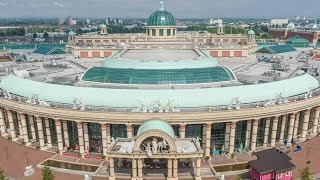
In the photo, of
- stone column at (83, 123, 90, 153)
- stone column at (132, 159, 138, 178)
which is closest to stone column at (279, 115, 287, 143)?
stone column at (132, 159, 138, 178)

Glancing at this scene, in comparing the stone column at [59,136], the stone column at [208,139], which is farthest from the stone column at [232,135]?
the stone column at [59,136]

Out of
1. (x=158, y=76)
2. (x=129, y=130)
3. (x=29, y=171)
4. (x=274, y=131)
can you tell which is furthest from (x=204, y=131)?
(x=29, y=171)

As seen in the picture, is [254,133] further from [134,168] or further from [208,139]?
[134,168]

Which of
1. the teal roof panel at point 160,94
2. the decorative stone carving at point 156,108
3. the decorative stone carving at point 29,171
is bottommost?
the decorative stone carving at point 29,171

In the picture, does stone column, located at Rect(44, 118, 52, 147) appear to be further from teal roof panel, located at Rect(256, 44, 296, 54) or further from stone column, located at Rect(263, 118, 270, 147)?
teal roof panel, located at Rect(256, 44, 296, 54)

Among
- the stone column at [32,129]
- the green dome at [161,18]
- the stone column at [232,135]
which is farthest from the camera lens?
the green dome at [161,18]

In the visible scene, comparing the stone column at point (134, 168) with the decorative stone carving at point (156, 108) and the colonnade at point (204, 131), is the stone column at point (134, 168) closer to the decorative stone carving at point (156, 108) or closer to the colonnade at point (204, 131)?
the colonnade at point (204, 131)

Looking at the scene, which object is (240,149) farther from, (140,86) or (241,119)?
(140,86)
